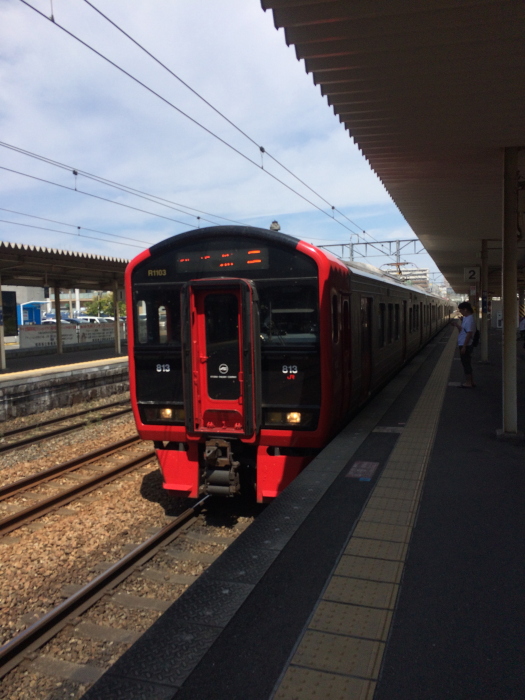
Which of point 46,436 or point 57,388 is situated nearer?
point 46,436

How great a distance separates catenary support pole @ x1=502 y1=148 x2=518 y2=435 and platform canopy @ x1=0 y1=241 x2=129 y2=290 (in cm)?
1164

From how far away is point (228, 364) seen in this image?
18.7 ft

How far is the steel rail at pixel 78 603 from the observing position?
383cm

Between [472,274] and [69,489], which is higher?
[472,274]

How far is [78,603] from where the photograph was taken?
4.45m

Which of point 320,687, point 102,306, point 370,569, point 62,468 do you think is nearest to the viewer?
point 320,687

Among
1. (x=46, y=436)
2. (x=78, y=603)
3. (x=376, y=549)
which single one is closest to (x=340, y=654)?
(x=376, y=549)

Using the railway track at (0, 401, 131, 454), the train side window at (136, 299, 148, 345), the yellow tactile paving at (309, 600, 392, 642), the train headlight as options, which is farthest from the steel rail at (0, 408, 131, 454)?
the yellow tactile paving at (309, 600, 392, 642)

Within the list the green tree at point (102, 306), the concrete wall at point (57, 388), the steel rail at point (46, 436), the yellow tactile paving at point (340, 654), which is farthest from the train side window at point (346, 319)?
the green tree at point (102, 306)

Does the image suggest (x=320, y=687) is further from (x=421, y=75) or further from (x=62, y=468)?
(x=62, y=468)

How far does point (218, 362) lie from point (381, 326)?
4866 mm

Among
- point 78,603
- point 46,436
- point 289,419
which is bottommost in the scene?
point 78,603

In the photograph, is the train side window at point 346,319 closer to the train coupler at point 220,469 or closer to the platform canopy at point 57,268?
the train coupler at point 220,469

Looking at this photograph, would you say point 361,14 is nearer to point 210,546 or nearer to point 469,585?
point 469,585
